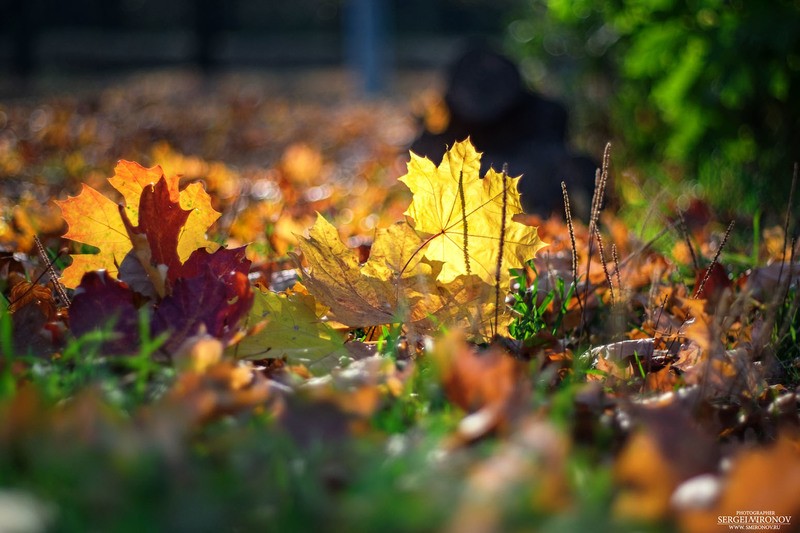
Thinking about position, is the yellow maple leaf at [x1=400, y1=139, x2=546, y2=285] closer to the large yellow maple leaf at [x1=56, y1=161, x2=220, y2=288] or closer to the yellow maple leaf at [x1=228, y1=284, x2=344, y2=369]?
the yellow maple leaf at [x1=228, y1=284, x2=344, y2=369]

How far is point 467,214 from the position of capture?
1532 mm

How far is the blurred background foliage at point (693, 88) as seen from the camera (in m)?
3.85

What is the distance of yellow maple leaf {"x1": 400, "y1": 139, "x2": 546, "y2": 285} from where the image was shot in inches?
58.7

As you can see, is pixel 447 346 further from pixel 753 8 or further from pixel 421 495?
pixel 753 8

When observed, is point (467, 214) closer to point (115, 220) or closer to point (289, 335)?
point (289, 335)

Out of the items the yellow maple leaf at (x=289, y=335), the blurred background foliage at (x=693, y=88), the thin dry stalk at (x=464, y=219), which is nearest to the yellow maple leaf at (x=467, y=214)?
the thin dry stalk at (x=464, y=219)

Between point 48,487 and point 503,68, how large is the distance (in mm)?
4002

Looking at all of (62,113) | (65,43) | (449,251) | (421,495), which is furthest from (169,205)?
(65,43)

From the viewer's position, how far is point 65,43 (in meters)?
18.0

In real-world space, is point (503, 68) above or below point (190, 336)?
above

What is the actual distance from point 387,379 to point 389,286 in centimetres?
35

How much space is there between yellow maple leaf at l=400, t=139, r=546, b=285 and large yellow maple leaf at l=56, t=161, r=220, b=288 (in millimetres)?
391

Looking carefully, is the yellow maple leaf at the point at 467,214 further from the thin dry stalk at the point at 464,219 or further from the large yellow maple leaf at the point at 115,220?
the large yellow maple leaf at the point at 115,220

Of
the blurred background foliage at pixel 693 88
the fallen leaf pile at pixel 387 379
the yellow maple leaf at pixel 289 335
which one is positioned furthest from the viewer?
the blurred background foliage at pixel 693 88
